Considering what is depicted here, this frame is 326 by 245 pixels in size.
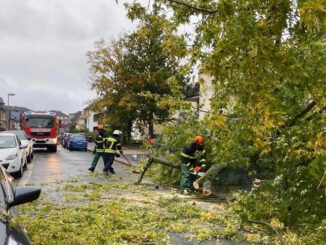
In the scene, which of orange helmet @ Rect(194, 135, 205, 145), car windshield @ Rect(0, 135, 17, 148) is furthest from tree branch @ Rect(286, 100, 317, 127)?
car windshield @ Rect(0, 135, 17, 148)

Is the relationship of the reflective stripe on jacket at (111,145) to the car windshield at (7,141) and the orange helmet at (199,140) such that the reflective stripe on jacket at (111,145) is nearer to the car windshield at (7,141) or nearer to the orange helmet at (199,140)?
the car windshield at (7,141)

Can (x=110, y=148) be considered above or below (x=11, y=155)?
above

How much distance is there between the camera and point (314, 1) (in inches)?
110

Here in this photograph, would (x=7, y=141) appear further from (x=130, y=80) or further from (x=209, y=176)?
(x=130, y=80)

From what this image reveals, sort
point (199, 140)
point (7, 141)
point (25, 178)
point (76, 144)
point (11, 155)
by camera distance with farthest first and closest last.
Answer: point (76, 144) → point (7, 141) → point (25, 178) → point (11, 155) → point (199, 140)

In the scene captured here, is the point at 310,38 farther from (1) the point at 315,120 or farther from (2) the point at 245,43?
(2) the point at 245,43

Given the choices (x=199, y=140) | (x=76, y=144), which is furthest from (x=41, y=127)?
(x=199, y=140)

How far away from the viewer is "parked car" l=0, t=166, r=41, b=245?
12.7 feet

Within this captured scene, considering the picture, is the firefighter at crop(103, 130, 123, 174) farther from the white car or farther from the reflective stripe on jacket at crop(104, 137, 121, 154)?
the white car

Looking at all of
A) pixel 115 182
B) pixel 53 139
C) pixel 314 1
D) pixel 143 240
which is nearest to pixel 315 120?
pixel 314 1

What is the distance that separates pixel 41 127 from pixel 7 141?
17775 millimetres

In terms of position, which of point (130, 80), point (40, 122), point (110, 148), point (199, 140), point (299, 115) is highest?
point (130, 80)

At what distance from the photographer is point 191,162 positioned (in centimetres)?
1381

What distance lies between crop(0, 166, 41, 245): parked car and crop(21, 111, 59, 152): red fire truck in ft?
96.3
